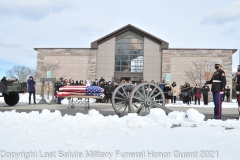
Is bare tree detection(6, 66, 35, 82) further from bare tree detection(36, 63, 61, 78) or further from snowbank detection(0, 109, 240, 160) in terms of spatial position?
snowbank detection(0, 109, 240, 160)

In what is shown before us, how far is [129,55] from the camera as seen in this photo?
3447cm

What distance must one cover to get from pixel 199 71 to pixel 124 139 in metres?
29.1

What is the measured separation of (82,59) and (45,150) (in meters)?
30.4

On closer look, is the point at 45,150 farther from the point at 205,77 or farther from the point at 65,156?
the point at 205,77

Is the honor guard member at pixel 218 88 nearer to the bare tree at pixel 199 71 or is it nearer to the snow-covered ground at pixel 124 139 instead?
the snow-covered ground at pixel 124 139

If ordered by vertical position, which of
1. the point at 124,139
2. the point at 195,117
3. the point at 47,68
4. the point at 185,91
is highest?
the point at 47,68

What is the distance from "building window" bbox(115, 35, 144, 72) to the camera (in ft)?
112

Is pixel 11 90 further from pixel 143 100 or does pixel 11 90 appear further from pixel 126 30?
pixel 126 30

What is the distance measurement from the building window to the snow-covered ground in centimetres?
2820

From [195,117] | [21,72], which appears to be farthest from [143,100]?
[21,72]

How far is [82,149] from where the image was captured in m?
4.22

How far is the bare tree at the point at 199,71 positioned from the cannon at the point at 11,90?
884 inches

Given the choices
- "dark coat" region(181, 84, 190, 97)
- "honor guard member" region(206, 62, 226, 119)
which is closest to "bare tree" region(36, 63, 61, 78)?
"dark coat" region(181, 84, 190, 97)

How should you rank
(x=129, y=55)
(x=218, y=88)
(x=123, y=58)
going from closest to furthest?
(x=218, y=88) < (x=123, y=58) < (x=129, y=55)
